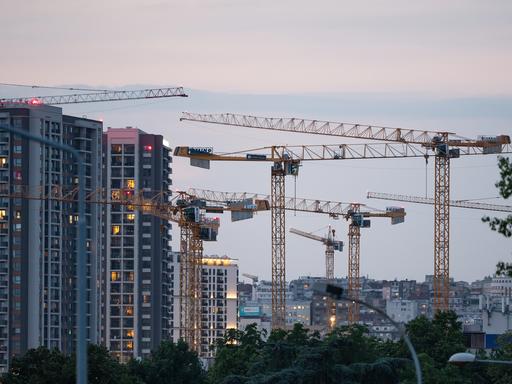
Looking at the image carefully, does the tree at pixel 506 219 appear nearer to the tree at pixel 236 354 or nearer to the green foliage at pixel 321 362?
the green foliage at pixel 321 362

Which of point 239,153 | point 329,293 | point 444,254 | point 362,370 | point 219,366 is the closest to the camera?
point 329,293

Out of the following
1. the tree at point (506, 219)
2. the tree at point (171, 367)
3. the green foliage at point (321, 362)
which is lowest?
the tree at point (171, 367)

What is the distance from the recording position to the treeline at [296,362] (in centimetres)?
9744

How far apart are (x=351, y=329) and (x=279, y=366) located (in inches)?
224

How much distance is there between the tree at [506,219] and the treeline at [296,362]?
46.5 m

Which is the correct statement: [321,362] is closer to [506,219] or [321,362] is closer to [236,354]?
[236,354]

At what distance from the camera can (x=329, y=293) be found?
40062mm

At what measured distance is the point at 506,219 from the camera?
49.7m

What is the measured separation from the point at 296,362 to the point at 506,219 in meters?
50.2

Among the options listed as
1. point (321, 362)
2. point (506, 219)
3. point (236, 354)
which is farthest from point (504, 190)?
point (236, 354)

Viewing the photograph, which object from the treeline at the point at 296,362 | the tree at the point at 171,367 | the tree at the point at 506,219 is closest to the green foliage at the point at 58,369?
the treeline at the point at 296,362

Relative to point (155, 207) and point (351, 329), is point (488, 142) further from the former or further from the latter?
point (351, 329)

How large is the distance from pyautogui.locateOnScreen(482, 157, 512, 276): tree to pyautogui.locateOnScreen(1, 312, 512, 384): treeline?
153 ft

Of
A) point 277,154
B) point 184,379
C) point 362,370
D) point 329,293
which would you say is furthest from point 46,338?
point 329,293
